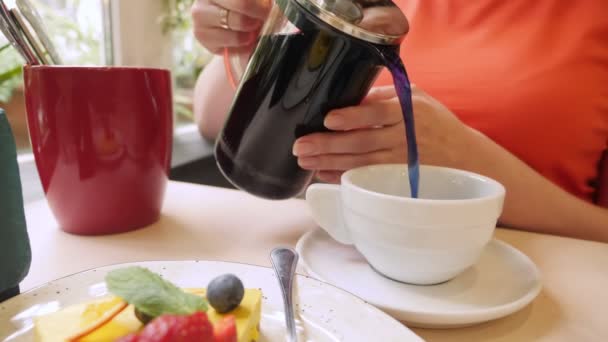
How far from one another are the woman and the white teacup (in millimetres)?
75

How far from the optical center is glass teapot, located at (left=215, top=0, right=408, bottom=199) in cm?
38

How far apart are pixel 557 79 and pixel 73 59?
897 mm

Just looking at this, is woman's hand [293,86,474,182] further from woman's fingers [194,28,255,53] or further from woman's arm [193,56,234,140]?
woman's arm [193,56,234,140]

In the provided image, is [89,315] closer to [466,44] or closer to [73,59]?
[466,44]

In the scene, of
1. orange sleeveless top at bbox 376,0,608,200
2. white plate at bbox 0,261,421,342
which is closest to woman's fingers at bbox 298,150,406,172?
white plate at bbox 0,261,421,342

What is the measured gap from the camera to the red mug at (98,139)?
461mm

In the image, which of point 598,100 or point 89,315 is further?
point 598,100

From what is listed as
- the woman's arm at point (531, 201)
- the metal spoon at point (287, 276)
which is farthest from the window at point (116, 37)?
the woman's arm at point (531, 201)

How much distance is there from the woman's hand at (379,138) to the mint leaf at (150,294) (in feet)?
0.60

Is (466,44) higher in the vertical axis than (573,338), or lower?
higher

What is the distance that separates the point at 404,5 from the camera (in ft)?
2.80

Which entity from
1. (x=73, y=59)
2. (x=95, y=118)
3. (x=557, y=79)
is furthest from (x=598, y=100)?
(x=73, y=59)

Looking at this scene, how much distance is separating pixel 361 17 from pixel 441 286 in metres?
0.23

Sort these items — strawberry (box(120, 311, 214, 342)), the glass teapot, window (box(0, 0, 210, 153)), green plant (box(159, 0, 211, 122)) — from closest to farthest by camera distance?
1. strawberry (box(120, 311, 214, 342))
2. the glass teapot
3. window (box(0, 0, 210, 153))
4. green plant (box(159, 0, 211, 122))
